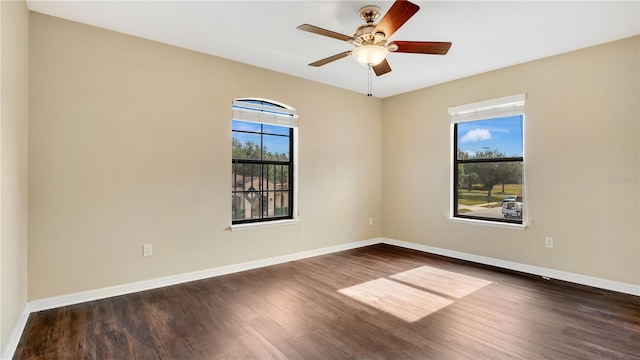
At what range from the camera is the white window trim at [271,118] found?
3953 mm

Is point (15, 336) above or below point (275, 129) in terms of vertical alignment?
below

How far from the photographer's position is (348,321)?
2605 mm

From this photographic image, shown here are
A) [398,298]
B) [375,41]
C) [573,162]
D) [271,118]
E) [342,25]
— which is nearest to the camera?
[375,41]

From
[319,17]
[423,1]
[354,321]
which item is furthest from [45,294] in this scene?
[423,1]

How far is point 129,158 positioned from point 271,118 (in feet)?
5.65

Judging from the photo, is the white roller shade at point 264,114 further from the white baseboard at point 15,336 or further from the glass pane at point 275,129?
the white baseboard at point 15,336

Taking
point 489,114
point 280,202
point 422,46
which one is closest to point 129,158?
point 280,202

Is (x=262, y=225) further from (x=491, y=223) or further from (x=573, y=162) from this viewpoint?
(x=573, y=162)

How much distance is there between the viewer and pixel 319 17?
9.25 feet

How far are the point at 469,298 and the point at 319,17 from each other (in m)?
2.98

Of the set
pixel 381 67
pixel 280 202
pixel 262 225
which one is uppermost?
pixel 381 67

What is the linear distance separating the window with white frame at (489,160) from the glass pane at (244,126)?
2.81 metres

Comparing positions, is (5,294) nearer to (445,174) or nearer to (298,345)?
(298,345)

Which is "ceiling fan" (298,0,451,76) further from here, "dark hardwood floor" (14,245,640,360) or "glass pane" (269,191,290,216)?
"glass pane" (269,191,290,216)
